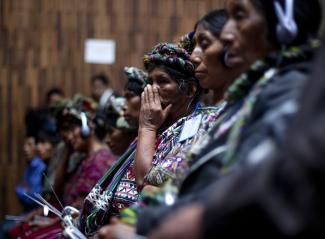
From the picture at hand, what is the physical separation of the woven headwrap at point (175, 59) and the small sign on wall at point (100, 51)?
551cm

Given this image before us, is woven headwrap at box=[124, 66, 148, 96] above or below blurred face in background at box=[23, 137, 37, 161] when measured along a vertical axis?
above

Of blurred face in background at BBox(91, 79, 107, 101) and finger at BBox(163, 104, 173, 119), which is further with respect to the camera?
blurred face in background at BBox(91, 79, 107, 101)

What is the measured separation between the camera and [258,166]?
155cm

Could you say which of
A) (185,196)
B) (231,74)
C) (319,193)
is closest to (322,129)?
(319,193)

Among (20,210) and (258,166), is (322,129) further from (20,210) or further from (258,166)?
(20,210)

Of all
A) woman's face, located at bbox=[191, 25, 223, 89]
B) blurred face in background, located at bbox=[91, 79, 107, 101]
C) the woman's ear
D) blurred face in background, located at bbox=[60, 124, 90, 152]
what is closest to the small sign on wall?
blurred face in background, located at bbox=[91, 79, 107, 101]

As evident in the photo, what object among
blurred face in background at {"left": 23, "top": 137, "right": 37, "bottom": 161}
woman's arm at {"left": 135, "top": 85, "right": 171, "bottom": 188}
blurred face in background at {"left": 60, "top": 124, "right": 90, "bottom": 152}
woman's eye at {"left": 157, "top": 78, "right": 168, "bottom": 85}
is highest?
woman's eye at {"left": 157, "top": 78, "right": 168, "bottom": 85}

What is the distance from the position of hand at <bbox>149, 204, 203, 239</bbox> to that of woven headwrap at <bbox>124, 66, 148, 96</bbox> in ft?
9.80

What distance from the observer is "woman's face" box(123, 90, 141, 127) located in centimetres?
468

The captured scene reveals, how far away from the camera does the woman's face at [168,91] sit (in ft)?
12.2

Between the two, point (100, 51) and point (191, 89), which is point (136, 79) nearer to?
point (191, 89)

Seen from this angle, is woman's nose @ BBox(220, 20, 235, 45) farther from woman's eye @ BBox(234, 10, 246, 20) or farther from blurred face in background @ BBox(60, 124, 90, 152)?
blurred face in background @ BBox(60, 124, 90, 152)

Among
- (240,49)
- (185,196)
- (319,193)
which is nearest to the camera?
(319,193)

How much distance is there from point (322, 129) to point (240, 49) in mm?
767
